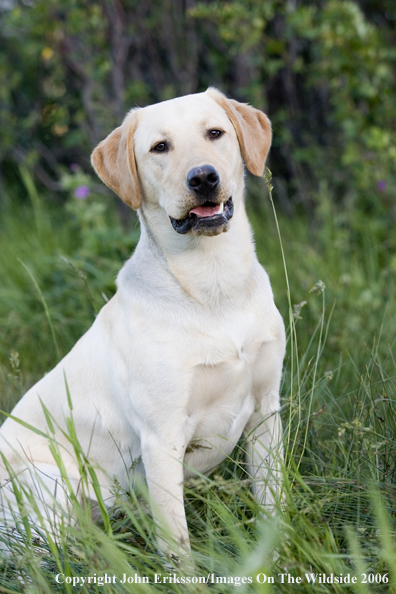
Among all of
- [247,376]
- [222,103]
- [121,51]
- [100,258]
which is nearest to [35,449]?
[247,376]

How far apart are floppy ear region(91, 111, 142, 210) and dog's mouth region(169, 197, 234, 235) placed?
28cm

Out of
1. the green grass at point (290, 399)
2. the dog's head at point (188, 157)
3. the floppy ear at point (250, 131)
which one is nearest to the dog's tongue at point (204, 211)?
the dog's head at point (188, 157)

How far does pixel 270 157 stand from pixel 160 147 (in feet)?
14.0

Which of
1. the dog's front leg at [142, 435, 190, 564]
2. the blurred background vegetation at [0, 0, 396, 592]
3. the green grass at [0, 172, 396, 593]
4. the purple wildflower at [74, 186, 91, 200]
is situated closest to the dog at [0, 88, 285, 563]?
the dog's front leg at [142, 435, 190, 564]

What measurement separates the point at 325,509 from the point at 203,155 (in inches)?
50.6

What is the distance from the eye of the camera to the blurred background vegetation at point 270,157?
4.01m

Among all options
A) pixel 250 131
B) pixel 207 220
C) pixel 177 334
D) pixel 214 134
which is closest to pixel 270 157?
pixel 250 131

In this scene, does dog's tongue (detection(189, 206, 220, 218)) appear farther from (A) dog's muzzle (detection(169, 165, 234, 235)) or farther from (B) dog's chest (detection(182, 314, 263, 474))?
(B) dog's chest (detection(182, 314, 263, 474))

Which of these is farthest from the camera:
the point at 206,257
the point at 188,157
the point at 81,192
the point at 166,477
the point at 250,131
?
the point at 81,192

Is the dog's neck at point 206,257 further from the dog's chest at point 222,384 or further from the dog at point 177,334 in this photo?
the dog's chest at point 222,384

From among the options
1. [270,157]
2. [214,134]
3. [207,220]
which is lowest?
[270,157]

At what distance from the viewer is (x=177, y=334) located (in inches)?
90.0

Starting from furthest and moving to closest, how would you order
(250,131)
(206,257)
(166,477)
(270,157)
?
1. (270,157)
2. (250,131)
3. (206,257)
4. (166,477)

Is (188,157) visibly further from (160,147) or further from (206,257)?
(206,257)
